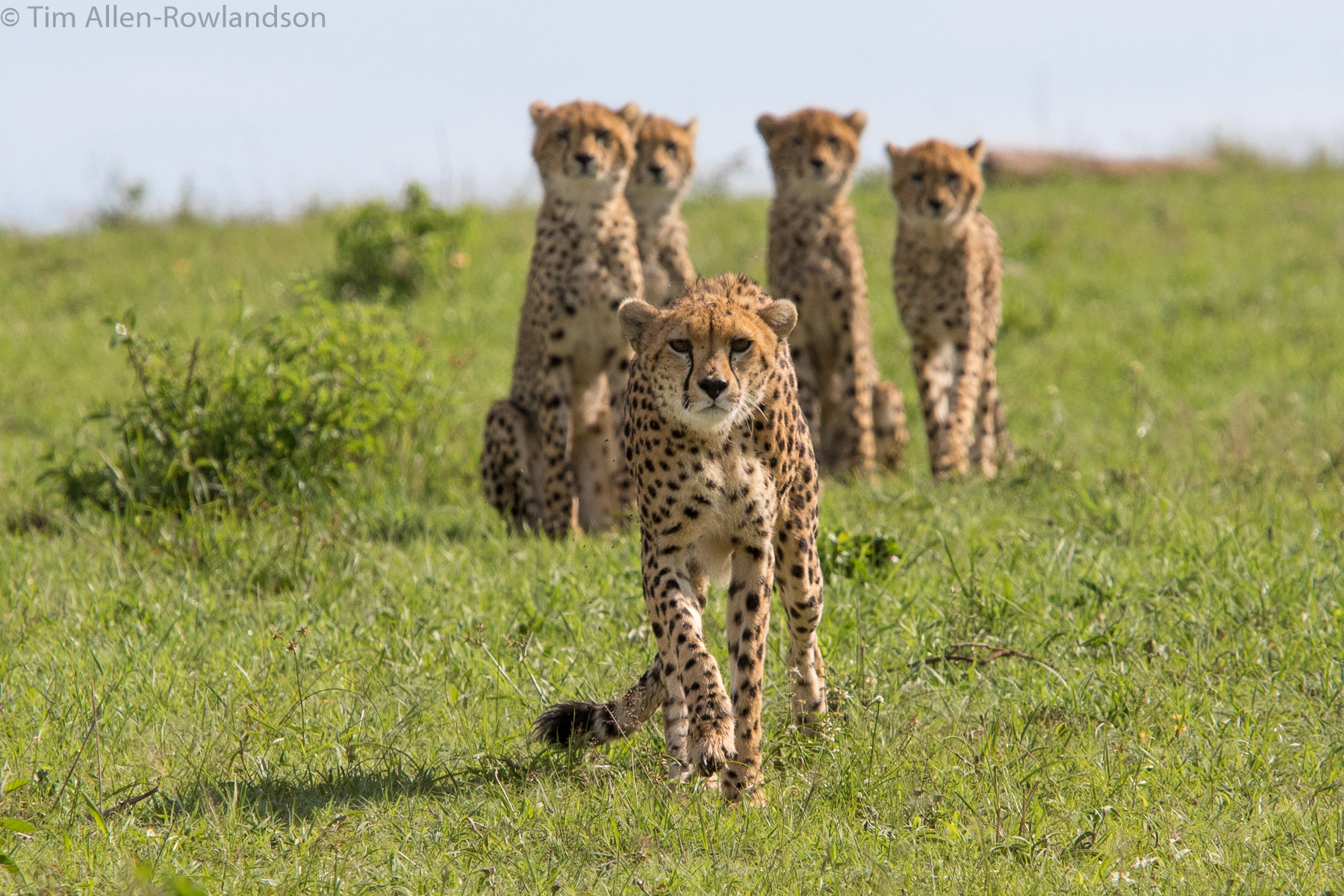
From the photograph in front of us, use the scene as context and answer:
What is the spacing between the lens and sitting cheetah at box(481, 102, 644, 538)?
536 centimetres

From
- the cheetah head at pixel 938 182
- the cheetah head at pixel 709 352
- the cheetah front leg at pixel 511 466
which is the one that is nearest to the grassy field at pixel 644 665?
the cheetah front leg at pixel 511 466

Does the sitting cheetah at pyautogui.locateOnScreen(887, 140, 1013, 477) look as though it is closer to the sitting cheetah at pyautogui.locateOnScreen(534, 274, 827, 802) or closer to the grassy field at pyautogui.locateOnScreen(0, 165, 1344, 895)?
the grassy field at pyautogui.locateOnScreen(0, 165, 1344, 895)

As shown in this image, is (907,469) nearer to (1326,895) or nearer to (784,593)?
(784,593)

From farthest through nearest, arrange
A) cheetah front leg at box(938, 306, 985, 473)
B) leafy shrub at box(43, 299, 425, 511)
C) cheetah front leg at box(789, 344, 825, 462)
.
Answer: cheetah front leg at box(789, 344, 825, 462), cheetah front leg at box(938, 306, 985, 473), leafy shrub at box(43, 299, 425, 511)

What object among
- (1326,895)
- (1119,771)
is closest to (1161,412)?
(1119,771)

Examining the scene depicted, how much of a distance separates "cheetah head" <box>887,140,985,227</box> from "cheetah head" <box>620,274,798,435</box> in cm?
278

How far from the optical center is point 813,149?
6082 mm

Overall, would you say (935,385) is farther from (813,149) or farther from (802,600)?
(802,600)

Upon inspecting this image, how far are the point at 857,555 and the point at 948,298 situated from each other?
2.08 meters

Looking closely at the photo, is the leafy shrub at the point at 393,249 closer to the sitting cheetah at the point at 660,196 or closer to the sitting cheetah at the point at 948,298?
the sitting cheetah at the point at 660,196

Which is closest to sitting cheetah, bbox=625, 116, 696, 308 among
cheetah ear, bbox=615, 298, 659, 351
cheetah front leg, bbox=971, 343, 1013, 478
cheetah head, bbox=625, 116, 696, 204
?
cheetah head, bbox=625, 116, 696, 204

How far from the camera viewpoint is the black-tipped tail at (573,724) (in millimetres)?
3084

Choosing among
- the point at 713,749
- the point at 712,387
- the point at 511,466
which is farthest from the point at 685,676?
the point at 511,466

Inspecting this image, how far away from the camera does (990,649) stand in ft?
12.1
